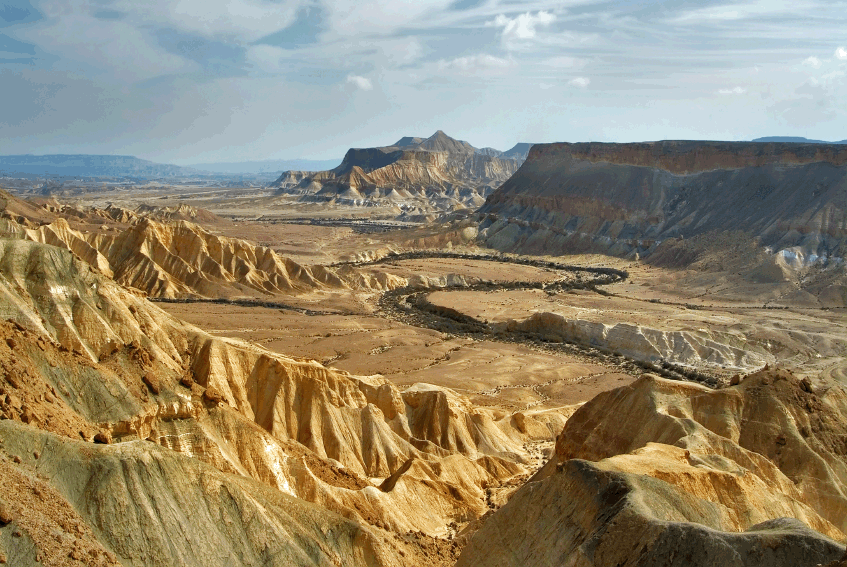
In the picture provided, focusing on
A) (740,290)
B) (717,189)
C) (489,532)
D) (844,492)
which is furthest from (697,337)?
(717,189)

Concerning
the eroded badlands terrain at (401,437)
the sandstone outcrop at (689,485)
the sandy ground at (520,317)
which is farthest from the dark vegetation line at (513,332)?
the sandstone outcrop at (689,485)

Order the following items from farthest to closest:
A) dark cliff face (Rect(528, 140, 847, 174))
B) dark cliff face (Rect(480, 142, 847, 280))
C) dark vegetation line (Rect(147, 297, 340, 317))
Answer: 1. dark cliff face (Rect(528, 140, 847, 174))
2. dark cliff face (Rect(480, 142, 847, 280))
3. dark vegetation line (Rect(147, 297, 340, 317))

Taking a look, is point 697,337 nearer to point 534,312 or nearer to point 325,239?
point 534,312

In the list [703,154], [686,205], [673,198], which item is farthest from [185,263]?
[703,154]

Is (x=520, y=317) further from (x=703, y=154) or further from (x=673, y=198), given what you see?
(x=703, y=154)

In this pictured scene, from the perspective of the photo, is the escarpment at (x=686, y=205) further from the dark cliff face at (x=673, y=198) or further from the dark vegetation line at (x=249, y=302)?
the dark vegetation line at (x=249, y=302)

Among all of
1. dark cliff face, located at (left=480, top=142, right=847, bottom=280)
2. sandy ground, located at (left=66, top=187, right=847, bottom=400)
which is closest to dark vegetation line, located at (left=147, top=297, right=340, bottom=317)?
sandy ground, located at (left=66, top=187, right=847, bottom=400)

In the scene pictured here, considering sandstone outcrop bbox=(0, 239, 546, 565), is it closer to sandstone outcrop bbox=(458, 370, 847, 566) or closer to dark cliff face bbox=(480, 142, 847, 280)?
sandstone outcrop bbox=(458, 370, 847, 566)
